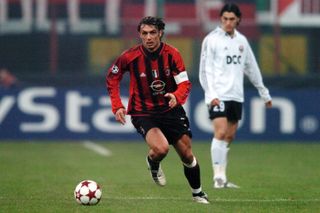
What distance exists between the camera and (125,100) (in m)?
22.7

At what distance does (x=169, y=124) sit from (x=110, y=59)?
498 inches

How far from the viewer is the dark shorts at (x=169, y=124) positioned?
11.3 metres

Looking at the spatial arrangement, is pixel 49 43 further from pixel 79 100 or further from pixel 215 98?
pixel 215 98

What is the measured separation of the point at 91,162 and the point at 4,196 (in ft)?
18.8

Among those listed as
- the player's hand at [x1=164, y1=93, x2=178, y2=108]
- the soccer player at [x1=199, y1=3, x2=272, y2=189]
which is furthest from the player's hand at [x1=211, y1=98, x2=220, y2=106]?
the player's hand at [x1=164, y1=93, x2=178, y2=108]

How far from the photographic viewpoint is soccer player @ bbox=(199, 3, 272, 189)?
13586mm

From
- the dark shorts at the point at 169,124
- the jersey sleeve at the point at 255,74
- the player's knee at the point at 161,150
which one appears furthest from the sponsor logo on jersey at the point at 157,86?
the jersey sleeve at the point at 255,74

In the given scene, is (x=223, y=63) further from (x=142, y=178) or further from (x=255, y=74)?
(x=142, y=178)

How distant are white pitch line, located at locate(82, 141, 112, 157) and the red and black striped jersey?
8.09 meters

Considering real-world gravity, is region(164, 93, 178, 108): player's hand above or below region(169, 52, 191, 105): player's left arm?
below

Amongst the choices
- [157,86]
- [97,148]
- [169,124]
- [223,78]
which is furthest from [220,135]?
[97,148]

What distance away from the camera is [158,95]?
11359 mm

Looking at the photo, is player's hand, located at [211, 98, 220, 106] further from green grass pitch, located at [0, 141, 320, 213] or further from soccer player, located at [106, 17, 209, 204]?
soccer player, located at [106, 17, 209, 204]

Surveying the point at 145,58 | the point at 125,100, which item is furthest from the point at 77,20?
the point at 145,58
